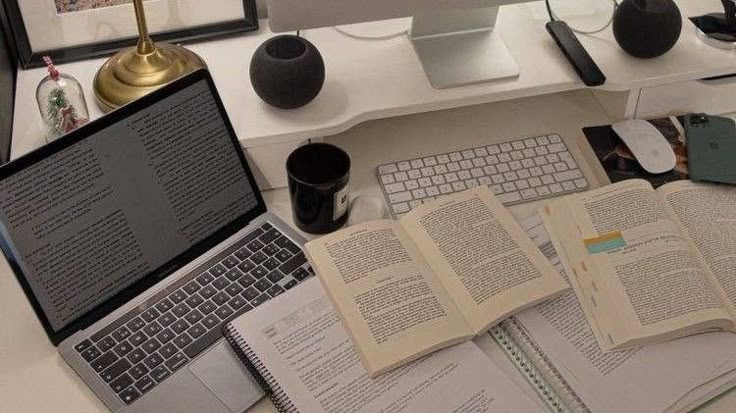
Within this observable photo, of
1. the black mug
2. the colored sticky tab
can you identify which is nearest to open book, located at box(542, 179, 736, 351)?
the colored sticky tab

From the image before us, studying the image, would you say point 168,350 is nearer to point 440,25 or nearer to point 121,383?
point 121,383

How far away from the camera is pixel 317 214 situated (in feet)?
3.41

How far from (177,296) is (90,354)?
0.12 m

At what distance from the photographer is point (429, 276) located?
0.98 meters

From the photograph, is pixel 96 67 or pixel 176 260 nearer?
pixel 176 260

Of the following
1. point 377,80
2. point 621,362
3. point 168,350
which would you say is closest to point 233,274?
point 168,350

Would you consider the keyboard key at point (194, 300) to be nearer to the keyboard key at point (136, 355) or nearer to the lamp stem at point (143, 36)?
the keyboard key at point (136, 355)

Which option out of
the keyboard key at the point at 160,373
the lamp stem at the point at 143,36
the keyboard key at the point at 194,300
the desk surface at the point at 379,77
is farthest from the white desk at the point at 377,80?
the keyboard key at the point at 160,373

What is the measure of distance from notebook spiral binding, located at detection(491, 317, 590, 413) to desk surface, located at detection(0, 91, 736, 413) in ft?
0.51

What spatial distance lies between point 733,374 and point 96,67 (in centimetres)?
92

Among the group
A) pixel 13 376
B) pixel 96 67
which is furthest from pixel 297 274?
pixel 96 67

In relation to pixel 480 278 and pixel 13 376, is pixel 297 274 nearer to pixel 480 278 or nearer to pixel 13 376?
pixel 480 278

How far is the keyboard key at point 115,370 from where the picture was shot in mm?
898

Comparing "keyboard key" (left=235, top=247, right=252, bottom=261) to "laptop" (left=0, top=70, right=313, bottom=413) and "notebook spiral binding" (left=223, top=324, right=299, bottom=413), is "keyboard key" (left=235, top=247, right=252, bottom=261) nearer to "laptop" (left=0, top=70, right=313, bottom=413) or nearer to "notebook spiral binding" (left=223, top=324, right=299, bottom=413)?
"laptop" (left=0, top=70, right=313, bottom=413)
